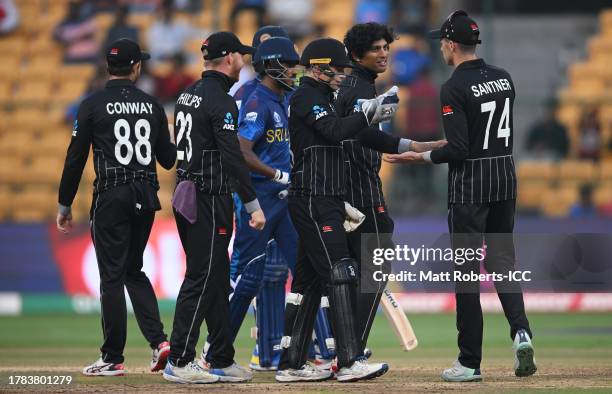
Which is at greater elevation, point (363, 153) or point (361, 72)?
point (361, 72)

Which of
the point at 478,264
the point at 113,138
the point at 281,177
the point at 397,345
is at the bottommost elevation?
the point at 397,345

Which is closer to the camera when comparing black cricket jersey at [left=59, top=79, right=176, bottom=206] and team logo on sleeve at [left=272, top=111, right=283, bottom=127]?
black cricket jersey at [left=59, top=79, right=176, bottom=206]

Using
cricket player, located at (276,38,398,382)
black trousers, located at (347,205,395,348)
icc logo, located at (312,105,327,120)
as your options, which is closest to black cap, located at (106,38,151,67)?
cricket player, located at (276,38,398,382)

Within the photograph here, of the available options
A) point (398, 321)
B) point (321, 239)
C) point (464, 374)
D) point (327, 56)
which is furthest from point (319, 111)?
point (464, 374)

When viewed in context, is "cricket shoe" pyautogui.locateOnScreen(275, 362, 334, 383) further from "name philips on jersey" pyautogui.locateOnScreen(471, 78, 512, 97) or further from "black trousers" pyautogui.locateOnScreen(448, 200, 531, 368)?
"name philips on jersey" pyautogui.locateOnScreen(471, 78, 512, 97)

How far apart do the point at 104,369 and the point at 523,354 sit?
3.16 metres

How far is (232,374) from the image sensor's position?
28.7 ft

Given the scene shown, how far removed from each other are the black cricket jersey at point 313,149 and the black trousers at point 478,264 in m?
0.89

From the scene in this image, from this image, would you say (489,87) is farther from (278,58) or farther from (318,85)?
(278,58)

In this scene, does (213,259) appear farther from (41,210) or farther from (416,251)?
(41,210)

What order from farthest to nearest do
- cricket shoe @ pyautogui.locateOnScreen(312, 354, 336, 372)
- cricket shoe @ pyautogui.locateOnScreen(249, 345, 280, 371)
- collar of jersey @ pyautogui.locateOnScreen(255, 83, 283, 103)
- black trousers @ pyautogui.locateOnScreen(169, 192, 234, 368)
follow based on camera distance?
cricket shoe @ pyautogui.locateOnScreen(249, 345, 280, 371)
collar of jersey @ pyautogui.locateOnScreen(255, 83, 283, 103)
cricket shoe @ pyautogui.locateOnScreen(312, 354, 336, 372)
black trousers @ pyautogui.locateOnScreen(169, 192, 234, 368)

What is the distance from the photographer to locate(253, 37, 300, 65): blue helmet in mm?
9219

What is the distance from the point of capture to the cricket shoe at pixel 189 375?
8.51 meters

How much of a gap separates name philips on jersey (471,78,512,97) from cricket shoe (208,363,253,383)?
2669 millimetres
